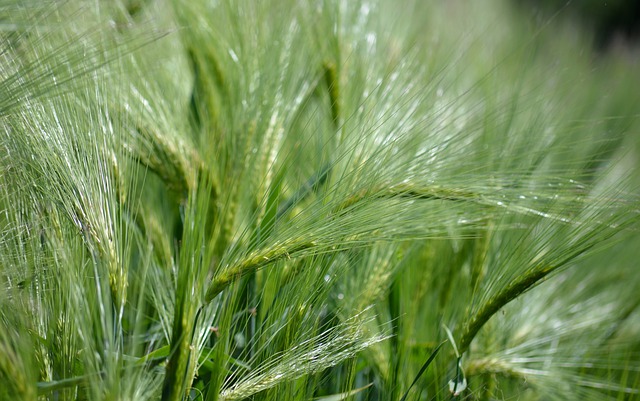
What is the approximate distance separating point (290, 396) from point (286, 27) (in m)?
0.42

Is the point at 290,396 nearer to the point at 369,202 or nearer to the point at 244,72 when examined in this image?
the point at 369,202

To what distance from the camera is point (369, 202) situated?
1.66 ft

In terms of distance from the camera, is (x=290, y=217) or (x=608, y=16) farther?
(x=608, y=16)

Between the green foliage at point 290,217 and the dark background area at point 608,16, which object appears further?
the dark background area at point 608,16

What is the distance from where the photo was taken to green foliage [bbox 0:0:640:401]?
0.45 metres

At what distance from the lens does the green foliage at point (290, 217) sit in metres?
0.45

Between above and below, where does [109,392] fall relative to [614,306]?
above

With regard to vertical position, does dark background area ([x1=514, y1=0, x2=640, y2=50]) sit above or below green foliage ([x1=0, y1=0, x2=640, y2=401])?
below

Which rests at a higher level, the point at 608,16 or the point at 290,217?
the point at 290,217

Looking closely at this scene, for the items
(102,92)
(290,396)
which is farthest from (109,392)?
(102,92)

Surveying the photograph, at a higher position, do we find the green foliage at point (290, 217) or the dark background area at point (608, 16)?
the green foliage at point (290, 217)

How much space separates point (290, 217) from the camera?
614 millimetres

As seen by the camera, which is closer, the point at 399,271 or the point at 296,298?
the point at 296,298

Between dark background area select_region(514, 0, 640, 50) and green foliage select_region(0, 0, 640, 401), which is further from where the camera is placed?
dark background area select_region(514, 0, 640, 50)
